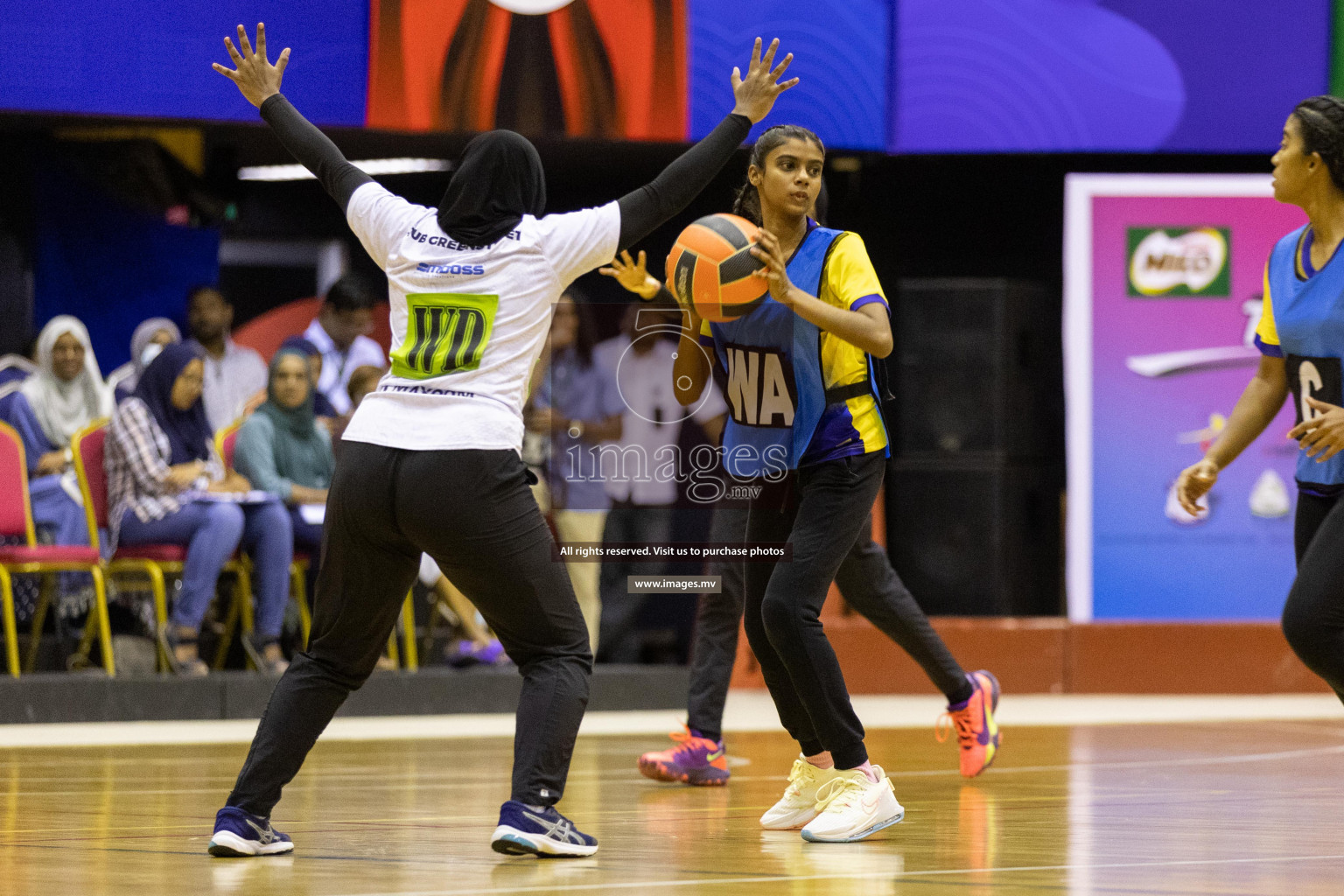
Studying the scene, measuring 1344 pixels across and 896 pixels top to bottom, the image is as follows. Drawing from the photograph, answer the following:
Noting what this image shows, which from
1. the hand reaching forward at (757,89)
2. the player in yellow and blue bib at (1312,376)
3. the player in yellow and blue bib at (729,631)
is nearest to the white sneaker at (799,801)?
the player in yellow and blue bib at (729,631)

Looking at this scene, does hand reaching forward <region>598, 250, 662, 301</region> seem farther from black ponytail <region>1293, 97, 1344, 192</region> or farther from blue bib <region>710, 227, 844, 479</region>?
black ponytail <region>1293, 97, 1344, 192</region>

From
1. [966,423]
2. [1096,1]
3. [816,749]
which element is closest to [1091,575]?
[966,423]

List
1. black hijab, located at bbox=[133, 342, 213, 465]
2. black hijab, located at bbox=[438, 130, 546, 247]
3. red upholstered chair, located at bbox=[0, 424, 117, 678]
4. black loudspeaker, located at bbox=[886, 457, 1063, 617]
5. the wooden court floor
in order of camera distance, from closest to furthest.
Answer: the wooden court floor → black hijab, located at bbox=[438, 130, 546, 247] → red upholstered chair, located at bbox=[0, 424, 117, 678] → black hijab, located at bbox=[133, 342, 213, 465] → black loudspeaker, located at bbox=[886, 457, 1063, 617]

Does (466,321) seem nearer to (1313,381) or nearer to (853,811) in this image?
(853,811)

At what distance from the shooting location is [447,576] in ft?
13.6

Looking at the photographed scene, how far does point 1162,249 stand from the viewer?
1050cm

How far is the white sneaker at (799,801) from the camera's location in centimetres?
477

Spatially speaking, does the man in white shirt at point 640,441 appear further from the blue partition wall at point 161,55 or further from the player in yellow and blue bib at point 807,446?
the blue partition wall at point 161,55

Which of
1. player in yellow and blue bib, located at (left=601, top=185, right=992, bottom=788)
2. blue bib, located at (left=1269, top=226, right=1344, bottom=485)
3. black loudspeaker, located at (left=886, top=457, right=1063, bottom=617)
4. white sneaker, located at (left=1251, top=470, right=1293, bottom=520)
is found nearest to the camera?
blue bib, located at (left=1269, top=226, right=1344, bottom=485)

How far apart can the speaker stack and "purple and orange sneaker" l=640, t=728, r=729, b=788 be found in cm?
491

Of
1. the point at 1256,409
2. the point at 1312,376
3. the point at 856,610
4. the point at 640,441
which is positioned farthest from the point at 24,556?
the point at 1312,376

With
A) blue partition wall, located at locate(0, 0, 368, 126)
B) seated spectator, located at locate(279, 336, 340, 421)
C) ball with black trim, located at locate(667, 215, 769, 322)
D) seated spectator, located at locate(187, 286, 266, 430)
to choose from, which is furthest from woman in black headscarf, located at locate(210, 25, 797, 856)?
seated spectator, located at locate(187, 286, 266, 430)

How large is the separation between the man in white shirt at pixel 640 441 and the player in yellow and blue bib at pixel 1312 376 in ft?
7.07

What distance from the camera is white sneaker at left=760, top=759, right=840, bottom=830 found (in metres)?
4.77
